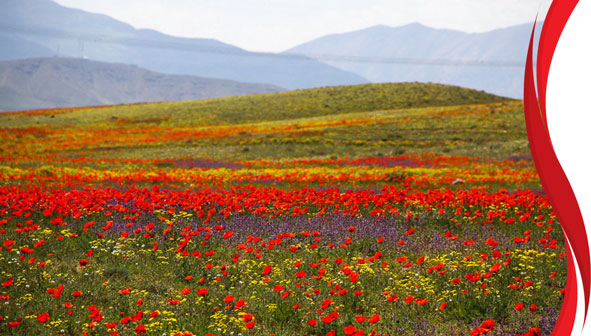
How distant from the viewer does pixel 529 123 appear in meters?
3.41

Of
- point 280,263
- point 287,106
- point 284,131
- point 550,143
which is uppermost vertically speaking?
point 550,143

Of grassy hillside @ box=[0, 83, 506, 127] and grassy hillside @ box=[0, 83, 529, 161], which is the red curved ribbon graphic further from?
grassy hillside @ box=[0, 83, 506, 127]

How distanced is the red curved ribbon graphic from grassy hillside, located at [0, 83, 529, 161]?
3186 centimetres

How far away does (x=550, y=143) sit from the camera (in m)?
3.31

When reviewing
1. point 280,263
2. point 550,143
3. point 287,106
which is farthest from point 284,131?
point 550,143

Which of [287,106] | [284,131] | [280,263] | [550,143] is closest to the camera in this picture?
[550,143]

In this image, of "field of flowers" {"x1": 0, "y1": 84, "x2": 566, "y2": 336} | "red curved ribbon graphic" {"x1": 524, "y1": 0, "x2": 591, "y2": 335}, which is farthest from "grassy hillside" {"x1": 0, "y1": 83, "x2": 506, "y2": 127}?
"red curved ribbon graphic" {"x1": 524, "y1": 0, "x2": 591, "y2": 335}

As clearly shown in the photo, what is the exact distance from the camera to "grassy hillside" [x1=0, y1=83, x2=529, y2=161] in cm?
4106

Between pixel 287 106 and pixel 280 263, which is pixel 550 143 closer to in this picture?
pixel 280 263

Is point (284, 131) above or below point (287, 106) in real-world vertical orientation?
below

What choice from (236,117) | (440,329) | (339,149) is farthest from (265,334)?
(236,117)

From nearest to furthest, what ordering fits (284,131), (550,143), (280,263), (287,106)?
(550,143), (280,263), (284,131), (287,106)

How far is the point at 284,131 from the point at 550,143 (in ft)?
175

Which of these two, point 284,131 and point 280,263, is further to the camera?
point 284,131
